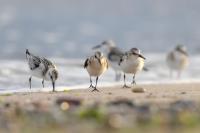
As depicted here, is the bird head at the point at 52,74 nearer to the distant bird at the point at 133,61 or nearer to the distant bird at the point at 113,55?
the distant bird at the point at 133,61

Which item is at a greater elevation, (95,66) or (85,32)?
(85,32)

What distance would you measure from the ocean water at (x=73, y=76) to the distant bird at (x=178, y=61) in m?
0.17

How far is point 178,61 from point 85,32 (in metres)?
11.3

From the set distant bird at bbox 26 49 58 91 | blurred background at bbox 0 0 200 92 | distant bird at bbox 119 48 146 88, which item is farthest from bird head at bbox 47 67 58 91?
distant bird at bbox 119 48 146 88

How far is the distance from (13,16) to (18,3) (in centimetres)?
420

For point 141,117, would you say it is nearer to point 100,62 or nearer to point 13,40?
point 100,62

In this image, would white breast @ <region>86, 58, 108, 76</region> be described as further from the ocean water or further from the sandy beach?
the sandy beach

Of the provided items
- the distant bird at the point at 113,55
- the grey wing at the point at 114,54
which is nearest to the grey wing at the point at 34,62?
the distant bird at the point at 113,55

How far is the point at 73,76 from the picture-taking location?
16578mm

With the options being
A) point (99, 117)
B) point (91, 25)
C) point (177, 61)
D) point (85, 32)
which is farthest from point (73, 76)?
point (91, 25)

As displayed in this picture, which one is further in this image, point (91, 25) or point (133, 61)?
point (91, 25)

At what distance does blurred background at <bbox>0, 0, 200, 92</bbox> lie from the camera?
17.8m

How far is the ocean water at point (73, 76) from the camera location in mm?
Result: 14561

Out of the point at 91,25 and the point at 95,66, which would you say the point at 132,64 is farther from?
the point at 91,25
